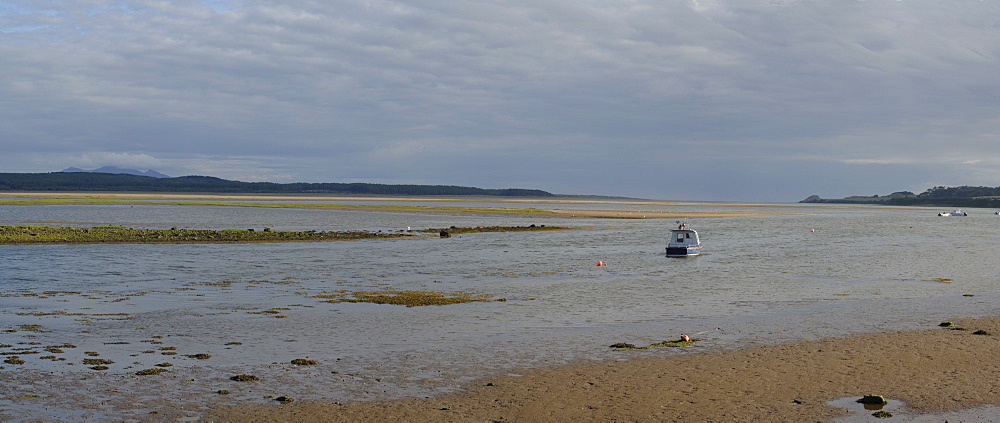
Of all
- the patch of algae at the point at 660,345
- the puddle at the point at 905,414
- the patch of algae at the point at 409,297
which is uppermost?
the puddle at the point at 905,414

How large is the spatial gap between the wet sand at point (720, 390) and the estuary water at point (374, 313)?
0.85m

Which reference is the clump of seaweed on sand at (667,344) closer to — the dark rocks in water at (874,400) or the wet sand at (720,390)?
the wet sand at (720,390)

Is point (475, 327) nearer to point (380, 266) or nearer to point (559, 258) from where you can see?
point (380, 266)

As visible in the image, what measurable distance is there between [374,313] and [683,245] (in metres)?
27.4

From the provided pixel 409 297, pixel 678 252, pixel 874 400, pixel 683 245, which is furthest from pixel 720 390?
pixel 683 245

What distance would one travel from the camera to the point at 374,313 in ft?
74.1

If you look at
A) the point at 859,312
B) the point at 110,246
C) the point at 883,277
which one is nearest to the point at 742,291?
the point at 859,312

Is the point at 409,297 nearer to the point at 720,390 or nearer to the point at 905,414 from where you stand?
the point at 720,390

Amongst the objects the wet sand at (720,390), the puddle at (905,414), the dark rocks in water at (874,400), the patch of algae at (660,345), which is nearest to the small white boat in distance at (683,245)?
the patch of algae at (660,345)

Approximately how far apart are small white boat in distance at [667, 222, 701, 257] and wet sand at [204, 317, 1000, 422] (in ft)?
92.5

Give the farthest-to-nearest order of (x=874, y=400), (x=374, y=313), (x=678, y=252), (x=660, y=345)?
1. (x=678, y=252)
2. (x=374, y=313)
3. (x=660, y=345)
4. (x=874, y=400)

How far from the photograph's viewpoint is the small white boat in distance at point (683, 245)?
45312 mm

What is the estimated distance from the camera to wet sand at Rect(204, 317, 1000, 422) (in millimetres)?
11703

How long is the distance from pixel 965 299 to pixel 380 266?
24490 mm
